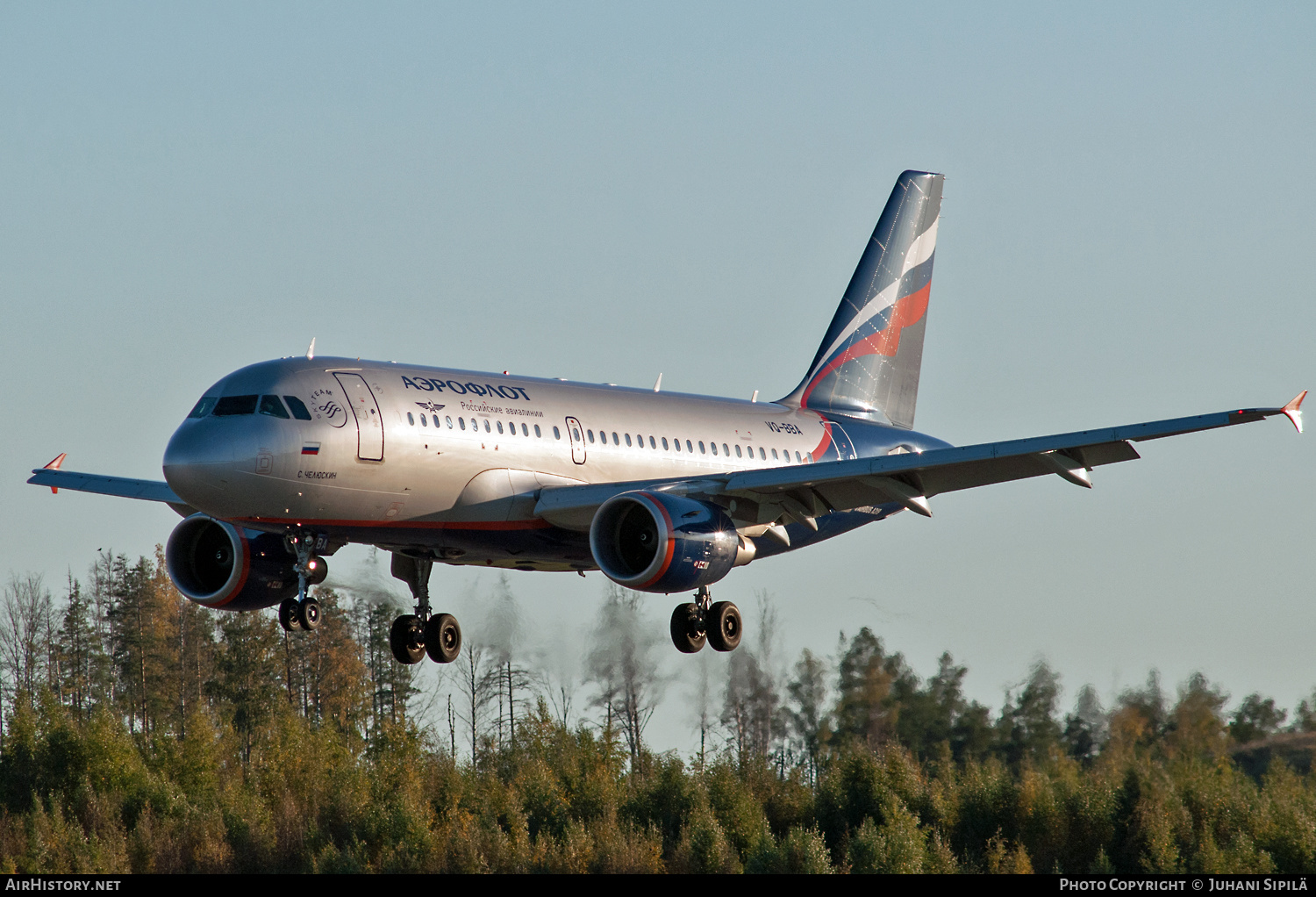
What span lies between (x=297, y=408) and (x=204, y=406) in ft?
5.58

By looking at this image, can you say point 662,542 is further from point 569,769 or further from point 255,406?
point 569,769

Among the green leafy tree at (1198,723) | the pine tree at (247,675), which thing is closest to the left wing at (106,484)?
the green leafy tree at (1198,723)

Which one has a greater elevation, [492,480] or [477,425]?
[477,425]

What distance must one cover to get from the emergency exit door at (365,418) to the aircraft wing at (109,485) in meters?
6.74

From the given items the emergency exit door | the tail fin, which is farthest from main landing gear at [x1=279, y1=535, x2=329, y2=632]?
the tail fin

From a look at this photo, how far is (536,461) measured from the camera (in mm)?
29812

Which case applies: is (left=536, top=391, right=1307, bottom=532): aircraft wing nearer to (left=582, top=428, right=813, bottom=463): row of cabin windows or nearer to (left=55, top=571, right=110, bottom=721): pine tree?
(left=582, top=428, right=813, bottom=463): row of cabin windows

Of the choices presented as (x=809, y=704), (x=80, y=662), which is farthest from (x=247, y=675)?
(x=809, y=704)

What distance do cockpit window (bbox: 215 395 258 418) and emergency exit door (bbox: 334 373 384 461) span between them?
1.58m

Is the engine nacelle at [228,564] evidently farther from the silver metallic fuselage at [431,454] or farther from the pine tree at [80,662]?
the pine tree at [80,662]

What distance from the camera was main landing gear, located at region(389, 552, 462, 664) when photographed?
32312 millimetres

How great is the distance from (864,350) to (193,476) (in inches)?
813

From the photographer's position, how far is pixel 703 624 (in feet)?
105
